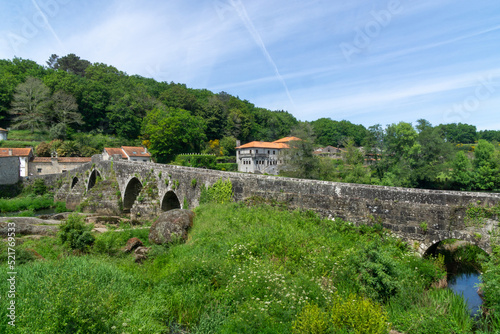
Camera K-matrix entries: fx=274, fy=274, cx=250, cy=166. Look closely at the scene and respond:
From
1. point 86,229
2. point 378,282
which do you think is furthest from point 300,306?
point 86,229

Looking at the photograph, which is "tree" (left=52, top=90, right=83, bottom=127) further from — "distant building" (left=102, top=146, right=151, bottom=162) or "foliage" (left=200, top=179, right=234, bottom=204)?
"foliage" (left=200, top=179, right=234, bottom=204)

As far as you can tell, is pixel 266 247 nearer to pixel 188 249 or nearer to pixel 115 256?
pixel 188 249

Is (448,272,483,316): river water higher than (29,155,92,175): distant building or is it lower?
lower

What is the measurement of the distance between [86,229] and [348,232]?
11382 millimetres

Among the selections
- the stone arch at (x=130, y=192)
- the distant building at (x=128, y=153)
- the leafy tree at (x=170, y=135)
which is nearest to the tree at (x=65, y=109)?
the distant building at (x=128, y=153)

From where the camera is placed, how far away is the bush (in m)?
11.9

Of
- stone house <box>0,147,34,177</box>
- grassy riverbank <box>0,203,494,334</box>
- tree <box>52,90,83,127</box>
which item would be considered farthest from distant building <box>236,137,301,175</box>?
grassy riverbank <box>0,203,494,334</box>

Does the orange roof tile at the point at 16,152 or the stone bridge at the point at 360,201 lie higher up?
the orange roof tile at the point at 16,152

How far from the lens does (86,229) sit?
1252 centimetres

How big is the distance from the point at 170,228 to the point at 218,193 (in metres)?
3.68

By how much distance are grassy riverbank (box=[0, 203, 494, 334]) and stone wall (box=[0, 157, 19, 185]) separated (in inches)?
1487

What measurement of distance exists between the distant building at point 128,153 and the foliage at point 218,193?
1559 inches

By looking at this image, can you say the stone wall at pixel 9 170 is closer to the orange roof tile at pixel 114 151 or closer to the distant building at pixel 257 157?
the orange roof tile at pixel 114 151

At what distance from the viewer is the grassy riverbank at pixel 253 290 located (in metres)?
5.13
